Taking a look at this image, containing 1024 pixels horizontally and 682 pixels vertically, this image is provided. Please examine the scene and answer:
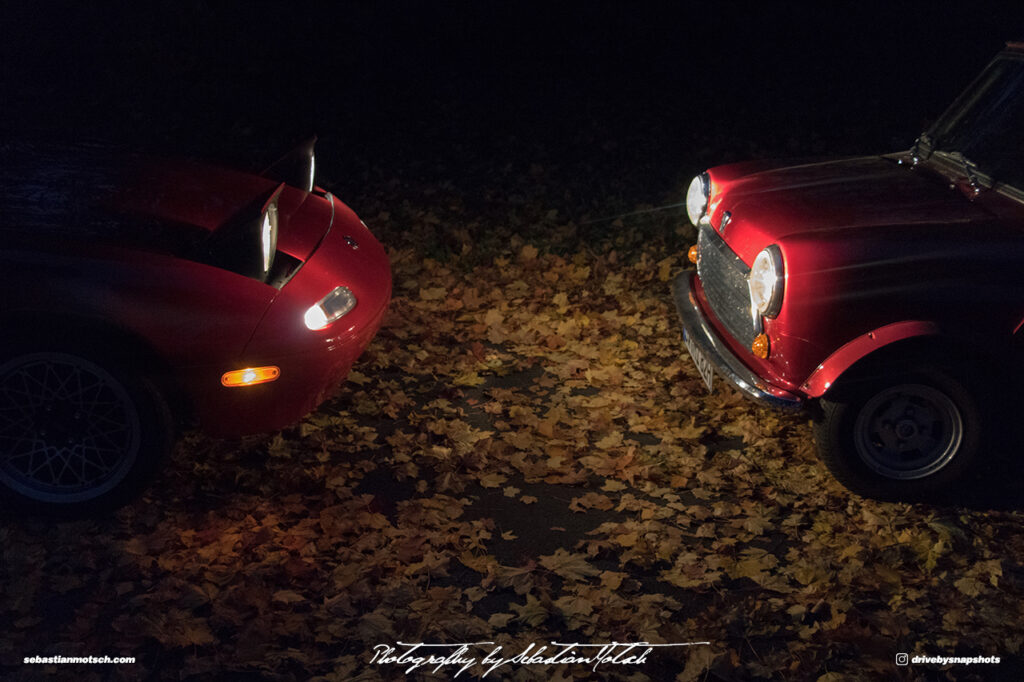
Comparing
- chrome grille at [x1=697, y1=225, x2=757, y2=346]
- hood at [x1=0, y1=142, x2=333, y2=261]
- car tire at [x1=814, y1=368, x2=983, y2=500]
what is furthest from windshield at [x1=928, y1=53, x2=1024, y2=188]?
hood at [x1=0, y1=142, x2=333, y2=261]

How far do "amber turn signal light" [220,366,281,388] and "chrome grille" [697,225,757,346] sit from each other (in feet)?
7.24

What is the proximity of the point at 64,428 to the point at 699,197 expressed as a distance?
11.5 feet

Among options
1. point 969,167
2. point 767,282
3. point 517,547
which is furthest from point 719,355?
point 969,167

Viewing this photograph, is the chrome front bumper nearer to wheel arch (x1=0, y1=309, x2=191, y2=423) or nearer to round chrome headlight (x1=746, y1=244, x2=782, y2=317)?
round chrome headlight (x1=746, y1=244, x2=782, y2=317)

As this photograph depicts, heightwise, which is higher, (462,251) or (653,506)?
(462,251)

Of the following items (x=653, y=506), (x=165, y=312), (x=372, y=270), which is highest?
(x=372, y=270)

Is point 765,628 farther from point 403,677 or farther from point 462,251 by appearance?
point 462,251

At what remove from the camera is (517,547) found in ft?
13.4

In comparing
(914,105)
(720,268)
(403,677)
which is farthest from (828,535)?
(914,105)

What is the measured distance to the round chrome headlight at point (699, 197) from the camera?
5.36 m

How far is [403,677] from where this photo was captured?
342 cm

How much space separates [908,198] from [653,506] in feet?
6.30

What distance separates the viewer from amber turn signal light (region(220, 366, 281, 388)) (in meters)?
3.98

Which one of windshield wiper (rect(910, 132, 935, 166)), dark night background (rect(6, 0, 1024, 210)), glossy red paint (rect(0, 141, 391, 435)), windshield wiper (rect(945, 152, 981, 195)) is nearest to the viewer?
Result: glossy red paint (rect(0, 141, 391, 435))
